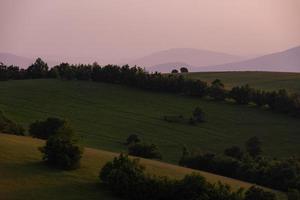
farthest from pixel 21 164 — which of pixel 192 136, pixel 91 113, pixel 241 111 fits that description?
pixel 241 111

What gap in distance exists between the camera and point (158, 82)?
A: 108m

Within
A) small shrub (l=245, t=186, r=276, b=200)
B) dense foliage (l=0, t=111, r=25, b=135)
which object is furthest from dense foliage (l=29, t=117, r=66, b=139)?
small shrub (l=245, t=186, r=276, b=200)

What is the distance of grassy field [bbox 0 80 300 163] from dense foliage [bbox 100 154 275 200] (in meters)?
28.4

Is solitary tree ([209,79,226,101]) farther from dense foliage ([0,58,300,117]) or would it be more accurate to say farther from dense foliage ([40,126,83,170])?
dense foliage ([40,126,83,170])

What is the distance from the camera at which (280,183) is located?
46000mm

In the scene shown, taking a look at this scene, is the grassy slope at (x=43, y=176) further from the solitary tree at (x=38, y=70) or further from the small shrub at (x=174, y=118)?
the solitary tree at (x=38, y=70)

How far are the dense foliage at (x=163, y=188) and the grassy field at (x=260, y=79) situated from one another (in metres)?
83.6

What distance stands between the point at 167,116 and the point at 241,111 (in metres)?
14.0

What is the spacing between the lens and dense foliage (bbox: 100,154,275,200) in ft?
105

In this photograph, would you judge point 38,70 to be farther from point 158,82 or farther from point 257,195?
point 257,195

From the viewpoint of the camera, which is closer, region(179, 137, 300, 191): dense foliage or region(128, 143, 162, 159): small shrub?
region(179, 137, 300, 191): dense foliage

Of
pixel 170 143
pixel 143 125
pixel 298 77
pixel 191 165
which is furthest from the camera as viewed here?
pixel 298 77

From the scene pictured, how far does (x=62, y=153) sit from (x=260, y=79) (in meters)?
98.8

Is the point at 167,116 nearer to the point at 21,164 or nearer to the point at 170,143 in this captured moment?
the point at 170,143
